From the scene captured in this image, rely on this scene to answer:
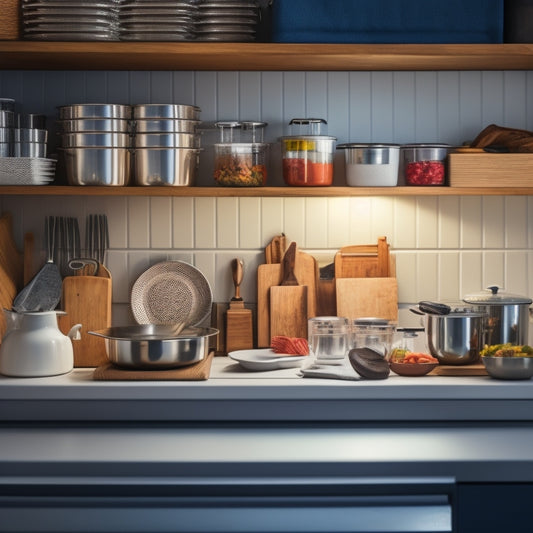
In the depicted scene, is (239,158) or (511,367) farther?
(239,158)

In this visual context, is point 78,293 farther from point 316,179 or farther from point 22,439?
point 316,179

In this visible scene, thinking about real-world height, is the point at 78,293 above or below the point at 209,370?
above

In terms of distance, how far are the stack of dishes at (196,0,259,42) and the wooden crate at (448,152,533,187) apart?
30.7 inches

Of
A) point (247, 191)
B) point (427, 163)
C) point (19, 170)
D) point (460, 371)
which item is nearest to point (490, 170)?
point (427, 163)

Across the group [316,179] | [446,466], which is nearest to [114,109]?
[316,179]

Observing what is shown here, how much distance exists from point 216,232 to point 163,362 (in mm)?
681

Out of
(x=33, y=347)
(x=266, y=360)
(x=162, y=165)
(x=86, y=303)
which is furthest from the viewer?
(x=86, y=303)

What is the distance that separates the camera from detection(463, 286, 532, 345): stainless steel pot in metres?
2.91

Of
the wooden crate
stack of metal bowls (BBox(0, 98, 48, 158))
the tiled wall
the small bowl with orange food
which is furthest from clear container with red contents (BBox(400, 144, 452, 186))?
stack of metal bowls (BBox(0, 98, 48, 158))

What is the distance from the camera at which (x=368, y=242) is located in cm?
326

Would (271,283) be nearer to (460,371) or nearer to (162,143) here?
(162,143)

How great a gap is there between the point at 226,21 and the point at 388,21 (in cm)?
51

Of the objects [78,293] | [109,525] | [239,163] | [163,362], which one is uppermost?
[239,163]

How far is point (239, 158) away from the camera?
2.99 metres
